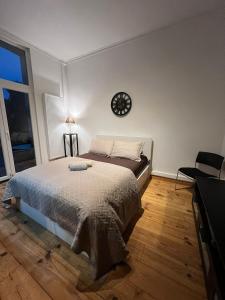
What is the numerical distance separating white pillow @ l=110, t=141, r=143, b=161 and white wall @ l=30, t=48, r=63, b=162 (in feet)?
6.44

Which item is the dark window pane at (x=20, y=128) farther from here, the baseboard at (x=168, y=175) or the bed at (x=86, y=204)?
the baseboard at (x=168, y=175)

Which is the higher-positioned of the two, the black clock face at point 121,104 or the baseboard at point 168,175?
the black clock face at point 121,104

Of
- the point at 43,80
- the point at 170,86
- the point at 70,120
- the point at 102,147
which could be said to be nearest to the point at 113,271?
the point at 102,147

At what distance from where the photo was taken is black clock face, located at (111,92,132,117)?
3156mm

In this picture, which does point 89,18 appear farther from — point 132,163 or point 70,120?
point 132,163

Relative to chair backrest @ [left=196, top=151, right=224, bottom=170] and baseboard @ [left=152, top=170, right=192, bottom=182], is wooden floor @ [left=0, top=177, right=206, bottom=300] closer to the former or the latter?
chair backrest @ [left=196, top=151, right=224, bottom=170]

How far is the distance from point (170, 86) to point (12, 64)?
131 inches

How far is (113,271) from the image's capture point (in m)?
1.22

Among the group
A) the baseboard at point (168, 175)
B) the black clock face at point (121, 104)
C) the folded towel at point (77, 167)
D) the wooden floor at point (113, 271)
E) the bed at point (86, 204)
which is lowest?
the wooden floor at point (113, 271)

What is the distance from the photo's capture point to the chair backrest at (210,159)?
7.37ft

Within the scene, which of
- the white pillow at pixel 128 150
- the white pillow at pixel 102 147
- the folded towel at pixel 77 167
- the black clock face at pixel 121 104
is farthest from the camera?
the black clock face at pixel 121 104

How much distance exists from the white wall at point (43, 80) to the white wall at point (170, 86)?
0.72 meters

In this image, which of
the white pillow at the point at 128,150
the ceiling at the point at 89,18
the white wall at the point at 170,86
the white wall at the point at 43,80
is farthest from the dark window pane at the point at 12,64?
the white pillow at the point at 128,150

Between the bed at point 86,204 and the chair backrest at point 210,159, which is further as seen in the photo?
the chair backrest at point 210,159
